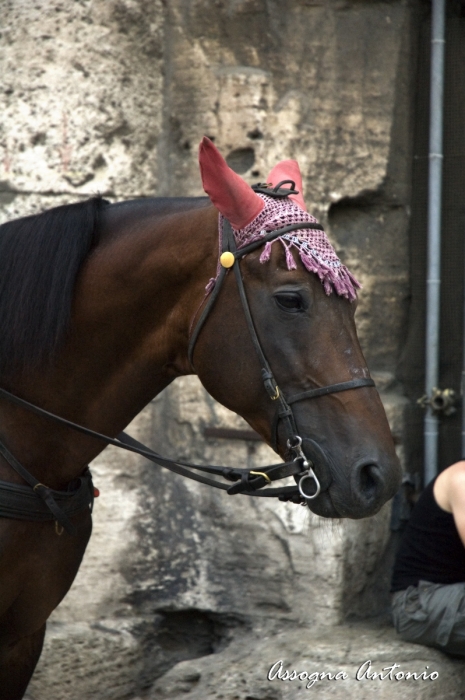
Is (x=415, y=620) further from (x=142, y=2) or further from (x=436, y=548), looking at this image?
(x=142, y=2)

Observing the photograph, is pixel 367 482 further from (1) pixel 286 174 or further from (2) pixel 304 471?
(1) pixel 286 174

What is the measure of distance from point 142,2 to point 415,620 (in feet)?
9.25

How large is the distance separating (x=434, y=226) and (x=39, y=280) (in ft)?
6.72

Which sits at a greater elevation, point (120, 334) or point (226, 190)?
point (226, 190)

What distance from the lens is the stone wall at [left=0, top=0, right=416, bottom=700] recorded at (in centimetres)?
353

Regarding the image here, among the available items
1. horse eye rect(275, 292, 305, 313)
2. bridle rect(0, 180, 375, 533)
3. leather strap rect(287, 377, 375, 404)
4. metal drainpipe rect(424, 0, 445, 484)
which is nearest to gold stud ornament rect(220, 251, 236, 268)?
bridle rect(0, 180, 375, 533)

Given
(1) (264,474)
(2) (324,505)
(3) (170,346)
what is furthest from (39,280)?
(2) (324,505)

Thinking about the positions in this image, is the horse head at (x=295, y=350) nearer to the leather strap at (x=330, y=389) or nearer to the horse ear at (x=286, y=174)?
the leather strap at (x=330, y=389)

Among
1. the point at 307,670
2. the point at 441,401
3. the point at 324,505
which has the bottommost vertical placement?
the point at 307,670

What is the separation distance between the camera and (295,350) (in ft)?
6.43

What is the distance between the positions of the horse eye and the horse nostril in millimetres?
395

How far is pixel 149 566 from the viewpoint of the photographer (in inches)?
146

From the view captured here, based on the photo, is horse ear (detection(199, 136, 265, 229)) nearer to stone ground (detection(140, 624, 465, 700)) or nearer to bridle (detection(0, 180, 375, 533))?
bridle (detection(0, 180, 375, 533))

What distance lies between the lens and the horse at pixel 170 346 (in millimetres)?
1939
